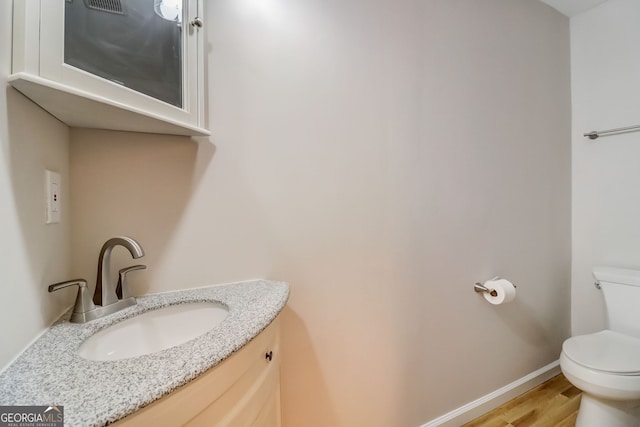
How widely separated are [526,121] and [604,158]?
629 millimetres

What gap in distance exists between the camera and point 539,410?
1490 millimetres

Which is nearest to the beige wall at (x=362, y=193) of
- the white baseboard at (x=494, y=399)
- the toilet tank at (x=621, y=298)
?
the white baseboard at (x=494, y=399)

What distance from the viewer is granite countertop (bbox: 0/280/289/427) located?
0.36m

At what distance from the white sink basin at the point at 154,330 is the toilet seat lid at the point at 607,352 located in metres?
1.68

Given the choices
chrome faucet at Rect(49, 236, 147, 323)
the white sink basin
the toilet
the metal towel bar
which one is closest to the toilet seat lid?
the toilet

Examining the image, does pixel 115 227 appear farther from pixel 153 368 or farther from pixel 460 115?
pixel 460 115

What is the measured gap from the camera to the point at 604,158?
1.71 meters

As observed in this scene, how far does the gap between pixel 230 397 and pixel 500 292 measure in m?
1.43

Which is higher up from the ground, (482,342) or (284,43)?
(284,43)

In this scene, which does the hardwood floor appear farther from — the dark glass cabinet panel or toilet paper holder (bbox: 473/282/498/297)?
the dark glass cabinet panel

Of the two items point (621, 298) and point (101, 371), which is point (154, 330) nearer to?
point (101, 371)

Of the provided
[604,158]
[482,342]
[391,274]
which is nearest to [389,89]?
[391,274]

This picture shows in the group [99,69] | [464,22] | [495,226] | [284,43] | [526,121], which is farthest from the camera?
[526,121]

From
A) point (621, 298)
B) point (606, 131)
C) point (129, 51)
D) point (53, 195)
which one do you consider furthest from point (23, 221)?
point (606, 131)
